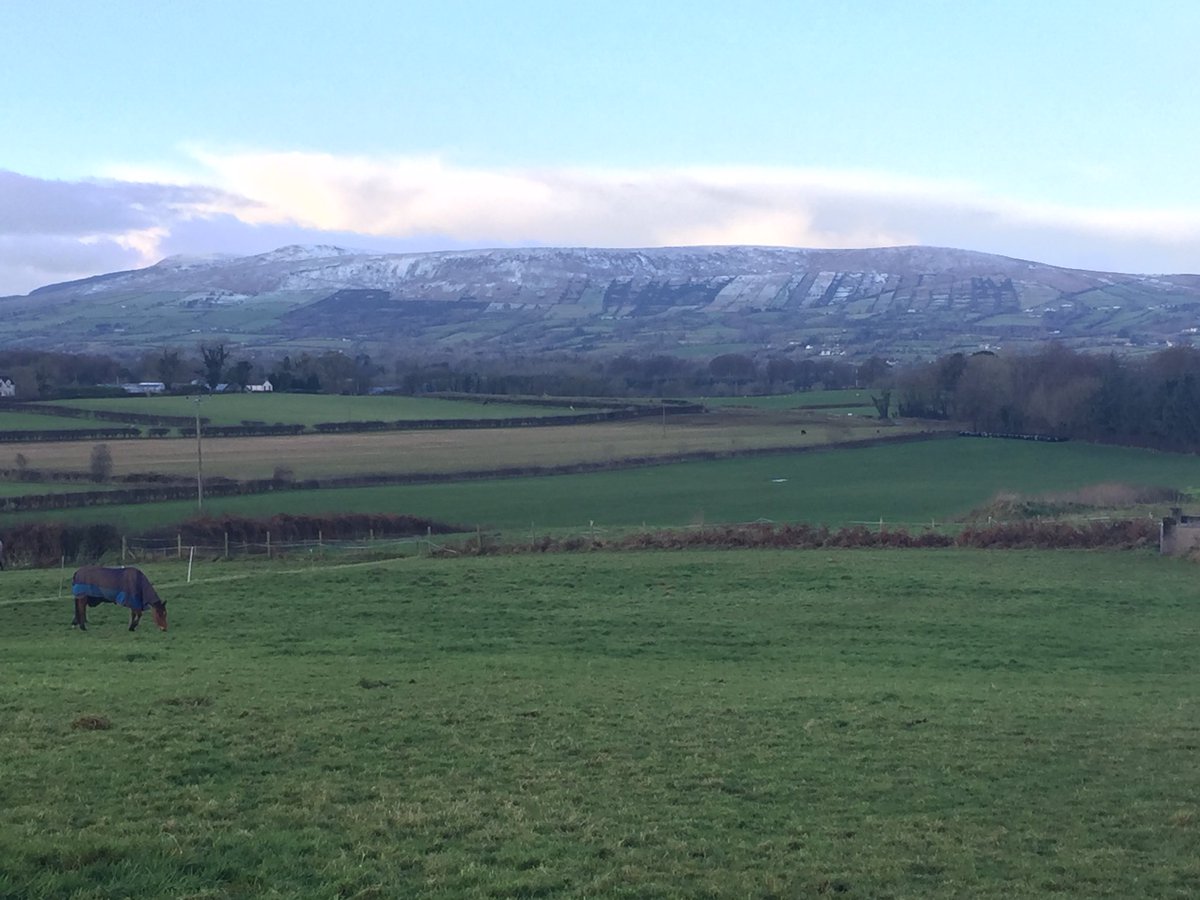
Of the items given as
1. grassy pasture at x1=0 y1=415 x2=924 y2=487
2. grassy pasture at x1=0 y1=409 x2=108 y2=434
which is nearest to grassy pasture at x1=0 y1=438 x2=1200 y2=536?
grassy pasture at x1=0 y1=415 x2=924 y2=487

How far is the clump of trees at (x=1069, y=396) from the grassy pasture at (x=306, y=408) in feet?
92.6

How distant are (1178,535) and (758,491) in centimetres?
2418

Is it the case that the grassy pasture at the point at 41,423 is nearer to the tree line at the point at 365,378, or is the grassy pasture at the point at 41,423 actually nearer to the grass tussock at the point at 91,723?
the tree line at the point at 365,378

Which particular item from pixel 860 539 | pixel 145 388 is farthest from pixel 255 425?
pixel 860 539

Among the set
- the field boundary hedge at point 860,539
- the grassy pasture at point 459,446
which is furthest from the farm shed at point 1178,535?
the grassy pasture at point 459,446

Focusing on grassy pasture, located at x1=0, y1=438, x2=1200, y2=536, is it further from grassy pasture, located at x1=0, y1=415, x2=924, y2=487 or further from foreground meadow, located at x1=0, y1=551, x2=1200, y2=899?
foreground meadow, located at x1=0, y1=551, x2=1200, y2=899

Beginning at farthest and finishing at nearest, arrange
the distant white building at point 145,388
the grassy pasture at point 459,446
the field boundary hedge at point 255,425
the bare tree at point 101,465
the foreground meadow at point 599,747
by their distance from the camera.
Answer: the distant white building at point 145,388, the field boundary hedge at point 255,425, the grassy pasture at point 459,446, the bare tree at point 101,465, the foreground meadow at point 599,747

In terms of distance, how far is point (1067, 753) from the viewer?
13.5 meters

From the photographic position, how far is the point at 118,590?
22.8 m

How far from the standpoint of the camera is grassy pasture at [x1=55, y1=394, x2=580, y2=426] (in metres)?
83.2

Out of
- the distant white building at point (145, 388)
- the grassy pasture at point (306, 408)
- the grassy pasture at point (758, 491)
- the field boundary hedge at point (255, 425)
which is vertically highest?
the distant white building at point (145, 388)

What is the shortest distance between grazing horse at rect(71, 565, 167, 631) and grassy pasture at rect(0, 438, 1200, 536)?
64.1ft

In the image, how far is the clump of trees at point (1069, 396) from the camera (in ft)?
252

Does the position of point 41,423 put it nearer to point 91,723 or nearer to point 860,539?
point 860,539
